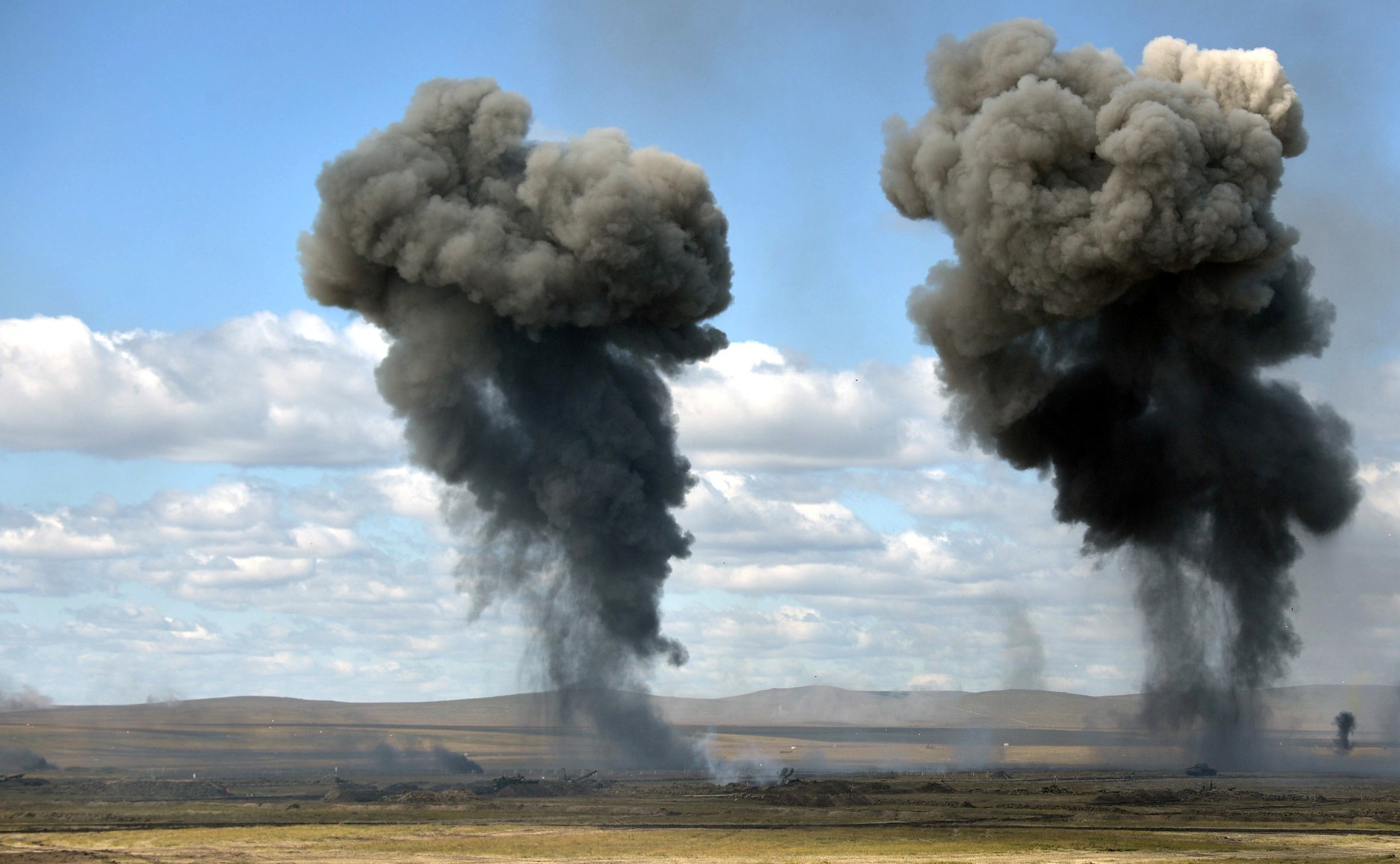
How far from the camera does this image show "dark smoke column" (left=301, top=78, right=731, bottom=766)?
95.7 m

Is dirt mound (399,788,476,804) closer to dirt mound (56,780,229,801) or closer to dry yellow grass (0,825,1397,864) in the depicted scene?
dirt mound (56,780,229,801)

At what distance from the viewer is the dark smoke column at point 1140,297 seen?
84.3m

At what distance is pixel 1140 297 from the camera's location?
314ft

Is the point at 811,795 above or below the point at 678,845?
above

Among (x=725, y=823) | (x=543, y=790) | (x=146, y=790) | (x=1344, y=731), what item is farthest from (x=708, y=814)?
(x=1344, y=731)

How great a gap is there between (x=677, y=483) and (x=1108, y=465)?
28882mm

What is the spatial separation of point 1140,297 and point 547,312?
37.6 metres

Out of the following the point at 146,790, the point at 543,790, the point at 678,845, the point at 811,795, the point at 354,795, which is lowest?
the point at 146,790

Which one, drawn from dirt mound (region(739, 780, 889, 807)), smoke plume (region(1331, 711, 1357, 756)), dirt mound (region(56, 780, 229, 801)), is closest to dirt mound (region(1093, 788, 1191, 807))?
dirt mound (region(739, 780, 889, 807))

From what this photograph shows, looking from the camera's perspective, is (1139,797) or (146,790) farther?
(146,790)

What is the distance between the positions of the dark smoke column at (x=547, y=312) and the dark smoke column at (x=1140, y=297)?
17517mm

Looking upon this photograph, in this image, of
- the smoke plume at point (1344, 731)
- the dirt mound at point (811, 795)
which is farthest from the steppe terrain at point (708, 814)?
Answer: the smoke plume at point (1344, 731)

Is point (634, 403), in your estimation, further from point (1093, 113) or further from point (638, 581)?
point (1093, 113)

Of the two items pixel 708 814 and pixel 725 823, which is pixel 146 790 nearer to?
pixel 708 814
